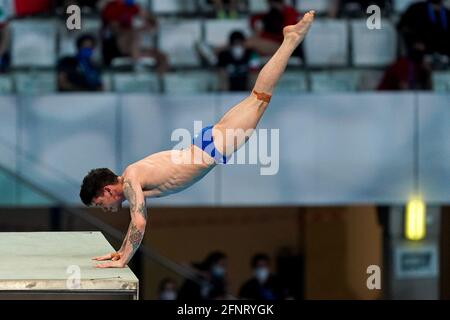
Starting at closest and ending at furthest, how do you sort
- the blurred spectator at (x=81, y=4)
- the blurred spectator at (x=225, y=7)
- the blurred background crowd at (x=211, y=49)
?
the blurred background crowd at (x=211, y=49), the blurred spectator at (x=81, y=4), the blurred spectator at (x=225, y=7)

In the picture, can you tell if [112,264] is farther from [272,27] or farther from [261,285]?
[272,27]

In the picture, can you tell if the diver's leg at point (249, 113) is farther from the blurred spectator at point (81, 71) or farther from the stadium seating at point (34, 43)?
the stadium seating at point (34, 43)

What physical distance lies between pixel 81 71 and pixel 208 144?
6149mm

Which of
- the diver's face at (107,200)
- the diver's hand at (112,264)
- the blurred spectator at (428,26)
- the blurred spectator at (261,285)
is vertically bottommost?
the blurred spectator at (261,285)

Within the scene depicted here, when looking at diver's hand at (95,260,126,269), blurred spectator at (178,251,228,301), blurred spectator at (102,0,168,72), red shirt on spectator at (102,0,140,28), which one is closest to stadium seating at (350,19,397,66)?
blurred spectator at (102,0,168,72)

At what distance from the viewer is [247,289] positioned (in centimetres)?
1584

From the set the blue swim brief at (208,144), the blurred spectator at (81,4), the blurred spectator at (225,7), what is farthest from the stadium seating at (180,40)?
the blue swim brief at (208,144)

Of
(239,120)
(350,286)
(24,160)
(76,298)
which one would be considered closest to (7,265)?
(76,298)

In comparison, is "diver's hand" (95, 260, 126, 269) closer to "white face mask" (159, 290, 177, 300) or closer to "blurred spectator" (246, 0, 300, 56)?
"white face mask" (159, 290, 177, 300)

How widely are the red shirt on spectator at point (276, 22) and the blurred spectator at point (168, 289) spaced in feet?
10.2

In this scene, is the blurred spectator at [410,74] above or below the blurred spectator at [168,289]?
above

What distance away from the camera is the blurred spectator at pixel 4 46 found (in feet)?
52.0

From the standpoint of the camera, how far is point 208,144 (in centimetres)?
991
